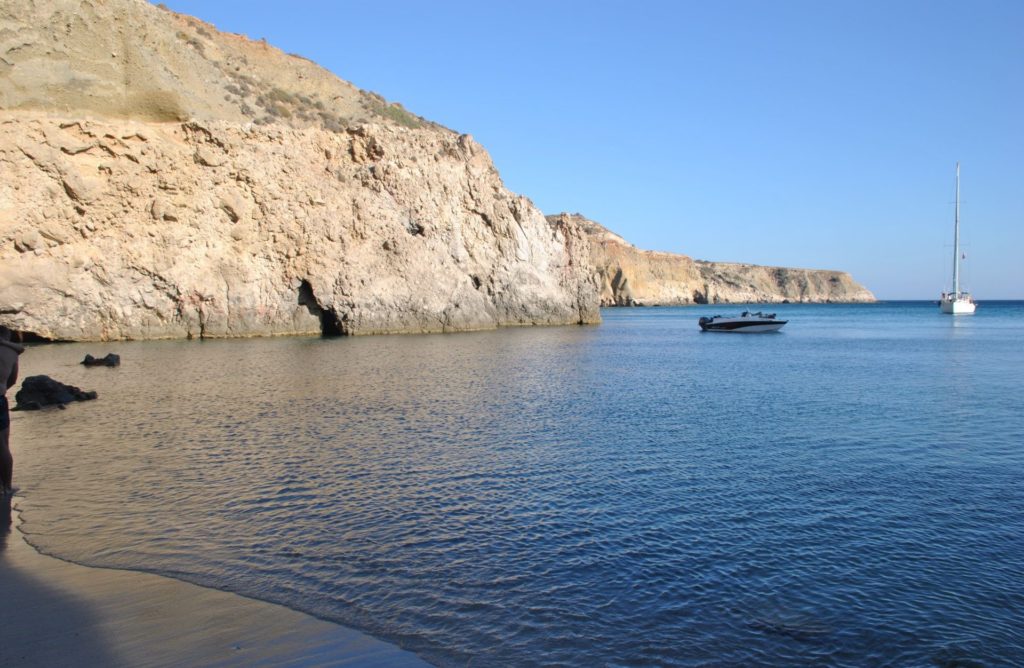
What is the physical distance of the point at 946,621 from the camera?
18.6ft

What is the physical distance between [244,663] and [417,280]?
4113 cm

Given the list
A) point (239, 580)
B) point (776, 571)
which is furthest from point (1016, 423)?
point (239, 580)

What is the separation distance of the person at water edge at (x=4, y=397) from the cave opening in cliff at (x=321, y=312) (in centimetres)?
3297

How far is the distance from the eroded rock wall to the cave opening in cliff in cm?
13

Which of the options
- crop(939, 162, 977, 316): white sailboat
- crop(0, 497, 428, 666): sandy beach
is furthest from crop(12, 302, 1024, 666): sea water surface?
crop(939, 162, 977, 316): white sailboat

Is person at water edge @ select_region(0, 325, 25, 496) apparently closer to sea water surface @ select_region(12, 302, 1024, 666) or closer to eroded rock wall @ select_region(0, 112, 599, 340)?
sea water surface @ select_region(12, 302, 1024, 666)

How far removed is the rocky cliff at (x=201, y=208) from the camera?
33.5 m

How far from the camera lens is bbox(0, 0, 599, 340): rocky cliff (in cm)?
3350

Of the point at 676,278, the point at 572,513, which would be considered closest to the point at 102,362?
the point at 572,513

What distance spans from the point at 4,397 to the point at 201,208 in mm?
31780

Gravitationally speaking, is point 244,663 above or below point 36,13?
below

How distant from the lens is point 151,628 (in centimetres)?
528

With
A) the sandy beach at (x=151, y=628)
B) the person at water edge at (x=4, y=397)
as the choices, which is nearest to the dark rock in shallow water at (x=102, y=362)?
the person at water edge at (x=4, y=397)

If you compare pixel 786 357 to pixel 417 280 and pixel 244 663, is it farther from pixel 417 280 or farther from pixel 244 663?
pixel 244 663
